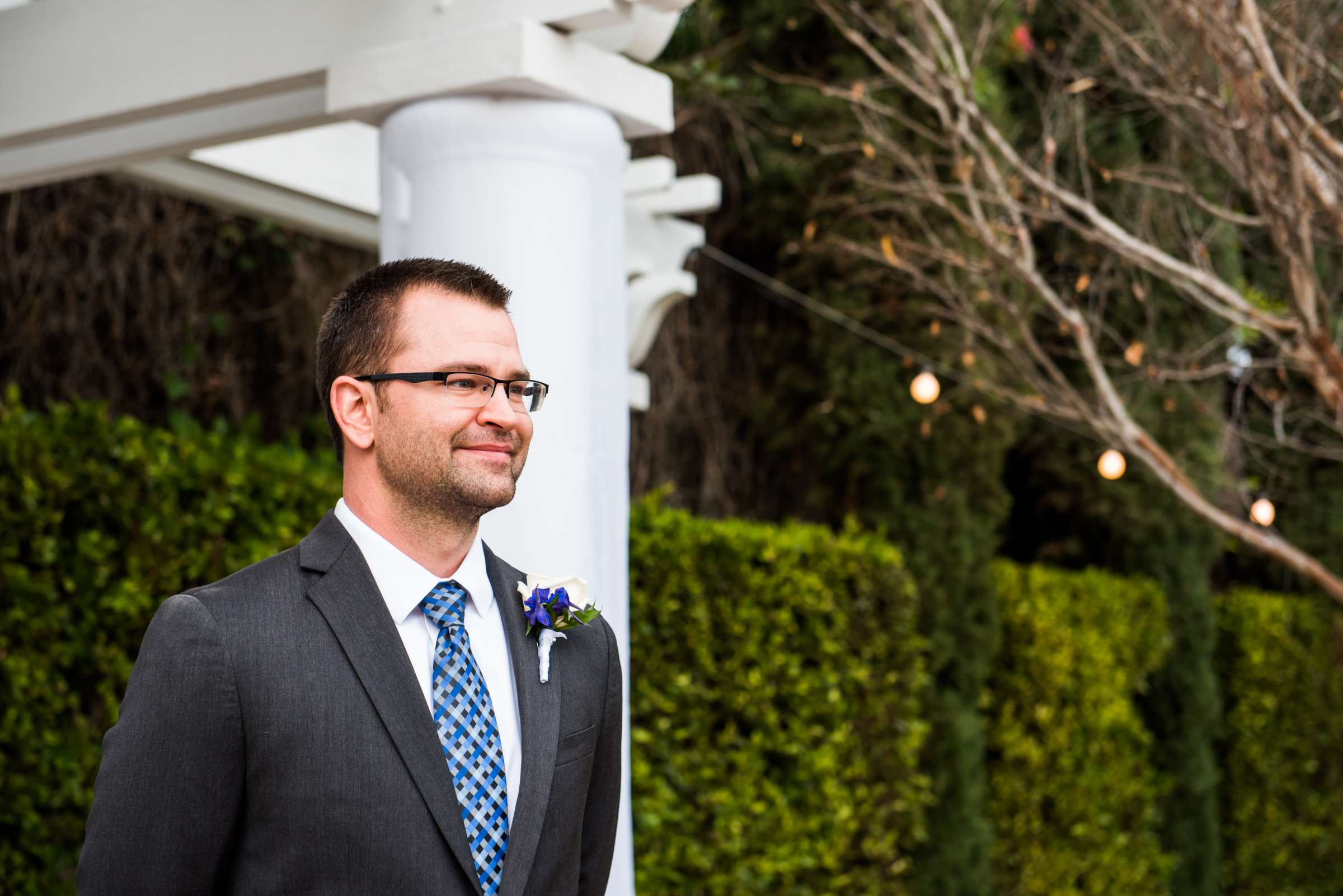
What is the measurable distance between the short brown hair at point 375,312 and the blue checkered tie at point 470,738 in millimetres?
296

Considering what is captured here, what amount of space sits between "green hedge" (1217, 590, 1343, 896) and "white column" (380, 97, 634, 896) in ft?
26.0

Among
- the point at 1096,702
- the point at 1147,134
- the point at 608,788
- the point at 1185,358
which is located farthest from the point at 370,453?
the point at 1147,134

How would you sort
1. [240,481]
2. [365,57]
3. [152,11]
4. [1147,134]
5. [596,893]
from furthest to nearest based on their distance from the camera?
[1147,134]
[240,481]
[152,11]
[365,57]
[596,893]

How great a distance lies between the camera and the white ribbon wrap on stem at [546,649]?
198 cm

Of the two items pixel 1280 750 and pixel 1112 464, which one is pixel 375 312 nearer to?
pixel 1112 464

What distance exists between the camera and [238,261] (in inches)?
255

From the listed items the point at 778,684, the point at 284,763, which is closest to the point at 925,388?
the point at 778,684

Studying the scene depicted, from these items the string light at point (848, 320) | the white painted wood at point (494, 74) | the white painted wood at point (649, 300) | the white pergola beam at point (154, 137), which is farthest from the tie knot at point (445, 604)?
the string light at point (848, 320)

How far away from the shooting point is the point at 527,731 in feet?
6.25

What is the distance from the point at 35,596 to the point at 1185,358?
14.7 ft

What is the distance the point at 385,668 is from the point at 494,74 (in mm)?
1812

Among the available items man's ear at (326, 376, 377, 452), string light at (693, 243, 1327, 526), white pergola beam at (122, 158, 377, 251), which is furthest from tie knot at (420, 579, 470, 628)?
string light at (693, 243, 1327, 526)

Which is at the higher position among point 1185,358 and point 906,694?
point 1185,358

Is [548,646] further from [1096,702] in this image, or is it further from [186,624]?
[1096,702]
